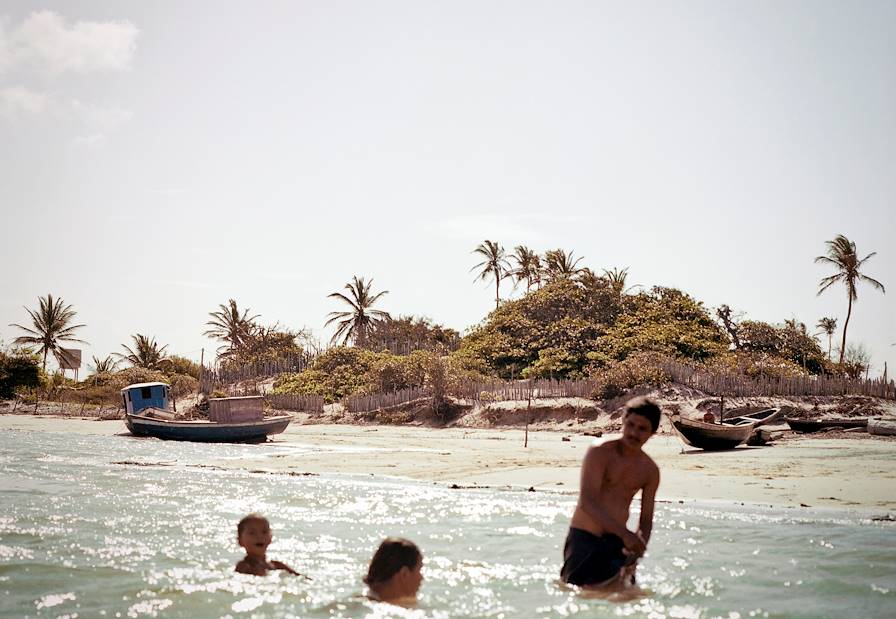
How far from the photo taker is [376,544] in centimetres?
898

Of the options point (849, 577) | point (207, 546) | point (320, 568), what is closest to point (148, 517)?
point (207, 546)

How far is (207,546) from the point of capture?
8.59 m

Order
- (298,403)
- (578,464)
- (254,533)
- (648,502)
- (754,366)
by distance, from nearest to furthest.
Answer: (648,502) → (254,533) → (578,464) → (754,366) → (298,403)

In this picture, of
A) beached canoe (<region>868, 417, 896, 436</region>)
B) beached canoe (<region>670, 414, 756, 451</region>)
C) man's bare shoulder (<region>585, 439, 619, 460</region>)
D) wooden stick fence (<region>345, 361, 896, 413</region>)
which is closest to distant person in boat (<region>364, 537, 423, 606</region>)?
man's bare shoulder (<region>585, 439, 619, 460</region>)

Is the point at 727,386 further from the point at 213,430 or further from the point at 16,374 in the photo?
the point at 16,374

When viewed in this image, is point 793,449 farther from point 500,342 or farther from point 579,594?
point 500,342

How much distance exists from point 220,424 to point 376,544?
17.8 m

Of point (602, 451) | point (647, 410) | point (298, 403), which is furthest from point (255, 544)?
point (298, 403)

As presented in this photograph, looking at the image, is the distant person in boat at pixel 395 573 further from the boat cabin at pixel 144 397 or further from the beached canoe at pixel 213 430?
the boat cabin at pixel 144 397

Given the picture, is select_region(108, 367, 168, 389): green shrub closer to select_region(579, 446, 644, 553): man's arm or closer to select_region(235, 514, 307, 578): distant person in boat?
select_region(235, 514, 307, 578): distant person in boat

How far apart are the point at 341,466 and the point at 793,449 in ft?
32.8

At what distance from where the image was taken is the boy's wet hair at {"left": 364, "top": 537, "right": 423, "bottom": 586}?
5703mm

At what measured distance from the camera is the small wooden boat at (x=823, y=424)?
22812mm

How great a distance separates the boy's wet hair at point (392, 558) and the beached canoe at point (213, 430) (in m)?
20.2
